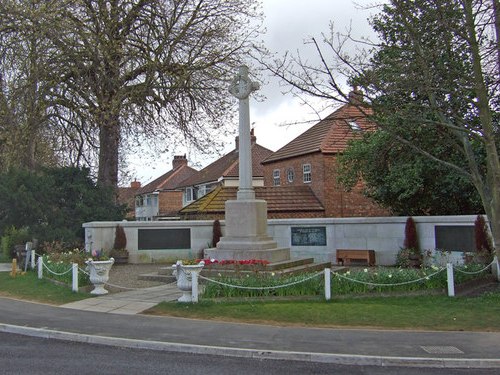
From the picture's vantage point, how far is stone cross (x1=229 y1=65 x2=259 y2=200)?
16.0m

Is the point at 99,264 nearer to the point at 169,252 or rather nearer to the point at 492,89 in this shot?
the point at 169,252

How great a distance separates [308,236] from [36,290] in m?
10.4

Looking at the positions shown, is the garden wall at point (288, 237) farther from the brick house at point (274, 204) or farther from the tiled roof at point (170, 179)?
the tiled roof at point (170, 179)

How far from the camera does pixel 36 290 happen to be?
43.3 feet

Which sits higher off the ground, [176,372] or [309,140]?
[309,140]

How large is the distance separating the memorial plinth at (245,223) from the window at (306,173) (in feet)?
46.0

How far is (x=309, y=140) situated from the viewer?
31.3 metres

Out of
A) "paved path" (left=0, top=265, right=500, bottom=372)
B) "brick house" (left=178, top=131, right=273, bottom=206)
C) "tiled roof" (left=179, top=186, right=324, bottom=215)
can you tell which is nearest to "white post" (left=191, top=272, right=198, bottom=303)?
"paved path" (left=0, top=265, right=500, bottom=372)

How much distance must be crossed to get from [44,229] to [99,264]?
9.29 meters

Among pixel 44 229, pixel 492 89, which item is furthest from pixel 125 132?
pixel 492 89

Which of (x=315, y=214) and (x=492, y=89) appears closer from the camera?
(x=492, y=89)

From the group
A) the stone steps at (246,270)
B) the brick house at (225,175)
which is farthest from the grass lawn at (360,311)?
the brick house at (225,175)

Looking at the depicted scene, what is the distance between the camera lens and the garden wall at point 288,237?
1903 cm

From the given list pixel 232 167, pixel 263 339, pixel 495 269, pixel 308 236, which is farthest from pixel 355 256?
pixel 232 167
